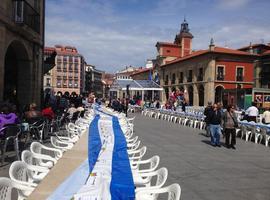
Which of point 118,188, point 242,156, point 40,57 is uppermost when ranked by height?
point 40,57

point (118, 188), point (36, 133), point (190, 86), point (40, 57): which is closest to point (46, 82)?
point (190, 86)

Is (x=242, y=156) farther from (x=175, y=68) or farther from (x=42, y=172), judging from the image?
(x=175, y=68)

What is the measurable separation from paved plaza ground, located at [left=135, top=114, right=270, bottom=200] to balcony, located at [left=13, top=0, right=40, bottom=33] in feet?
22.3

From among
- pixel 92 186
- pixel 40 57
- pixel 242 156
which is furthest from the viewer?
pixel 40 57

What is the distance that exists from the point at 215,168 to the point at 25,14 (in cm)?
975

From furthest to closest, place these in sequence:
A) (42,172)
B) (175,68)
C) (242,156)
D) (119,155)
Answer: (175,68), (242,156), (119,155), (42,172)

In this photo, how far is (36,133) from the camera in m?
10.4

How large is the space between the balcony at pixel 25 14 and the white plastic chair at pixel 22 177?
9261 mm

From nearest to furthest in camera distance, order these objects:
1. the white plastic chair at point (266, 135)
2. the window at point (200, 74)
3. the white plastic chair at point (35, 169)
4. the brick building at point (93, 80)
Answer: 1. the white plastic chair at point (35, 169)
2. the white plastic chair at point (266, 135)
3. the window at point (200, 74)
4. the brick building at point (93, 80)

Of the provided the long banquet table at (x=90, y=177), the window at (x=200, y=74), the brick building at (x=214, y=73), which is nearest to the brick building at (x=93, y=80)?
the brick building at (x=214, y=73)

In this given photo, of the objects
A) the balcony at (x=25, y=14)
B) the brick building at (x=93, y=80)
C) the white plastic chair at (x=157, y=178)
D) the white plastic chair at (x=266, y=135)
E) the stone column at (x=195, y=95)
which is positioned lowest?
the white plastic chair at (x=266, y=135)

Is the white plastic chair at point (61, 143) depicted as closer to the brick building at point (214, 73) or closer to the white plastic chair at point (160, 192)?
the white plastic chair at point (160, 192)

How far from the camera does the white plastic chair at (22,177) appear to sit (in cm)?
378

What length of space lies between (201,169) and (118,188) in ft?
14.6
